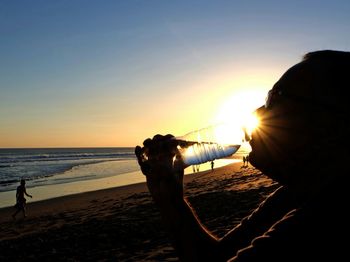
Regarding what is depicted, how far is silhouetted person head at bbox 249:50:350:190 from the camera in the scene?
1.11 m

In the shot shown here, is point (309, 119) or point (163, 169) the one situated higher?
point (309, 119)

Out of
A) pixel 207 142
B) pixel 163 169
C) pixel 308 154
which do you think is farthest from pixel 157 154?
pixel 207 142

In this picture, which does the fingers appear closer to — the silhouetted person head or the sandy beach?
the silhouetted person head

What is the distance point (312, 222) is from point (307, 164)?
0.58 ft

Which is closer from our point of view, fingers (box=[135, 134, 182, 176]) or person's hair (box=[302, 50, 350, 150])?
person's hair (box=[302, 50, 350, 150])

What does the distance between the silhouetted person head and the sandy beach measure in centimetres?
706

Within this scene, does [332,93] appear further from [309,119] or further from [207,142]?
[207,142]

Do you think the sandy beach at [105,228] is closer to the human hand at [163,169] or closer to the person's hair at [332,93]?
the human hand at [163,169]

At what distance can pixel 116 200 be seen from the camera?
2036 cm

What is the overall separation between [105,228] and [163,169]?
1154 centimetres

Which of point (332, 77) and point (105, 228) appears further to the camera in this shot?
point (105, 228)

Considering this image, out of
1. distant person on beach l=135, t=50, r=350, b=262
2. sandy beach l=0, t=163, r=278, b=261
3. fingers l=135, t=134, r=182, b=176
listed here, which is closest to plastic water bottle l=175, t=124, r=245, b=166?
fingers l=135, t=134, r=182, b=176

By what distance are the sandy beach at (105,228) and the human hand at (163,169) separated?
6406mm

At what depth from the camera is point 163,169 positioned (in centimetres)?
181
